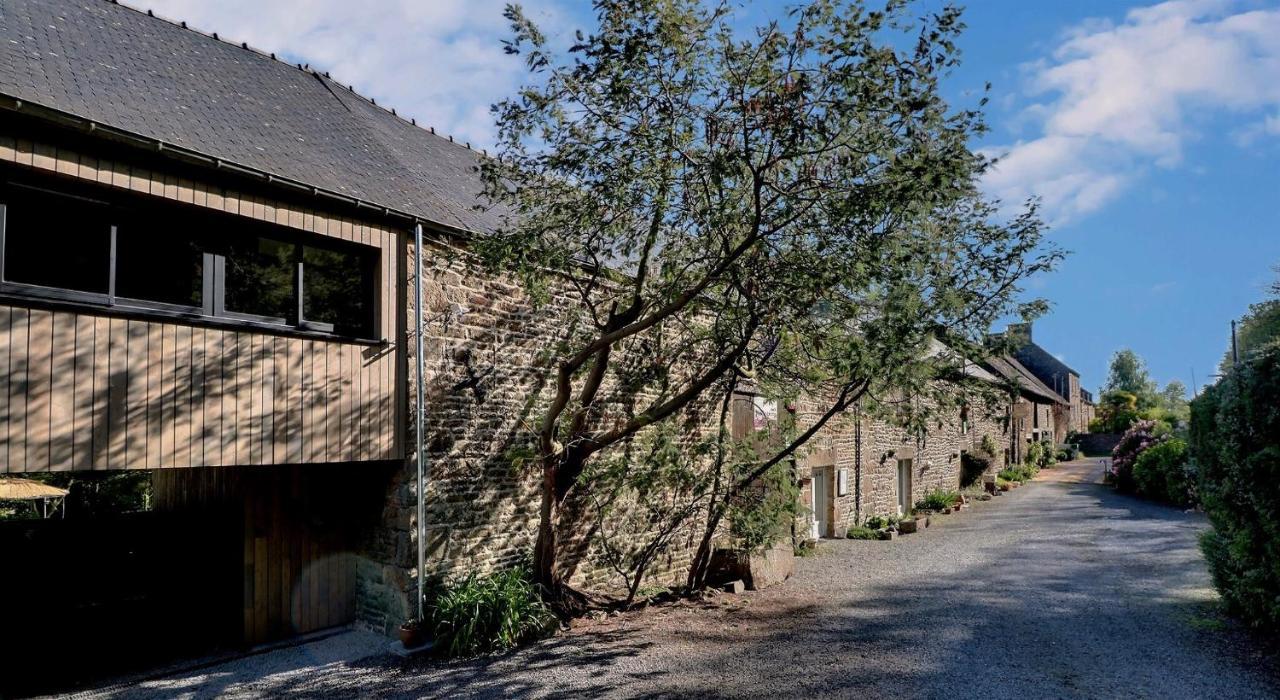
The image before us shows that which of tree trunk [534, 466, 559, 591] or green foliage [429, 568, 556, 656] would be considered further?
tree trunk [534, 466, 559, 591]

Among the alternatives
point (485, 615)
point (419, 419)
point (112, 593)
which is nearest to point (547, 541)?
point (485, 615)

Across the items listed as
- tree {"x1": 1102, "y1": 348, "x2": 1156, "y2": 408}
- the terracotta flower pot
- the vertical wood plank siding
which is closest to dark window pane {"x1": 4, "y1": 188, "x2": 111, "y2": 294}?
the vertical wood plank siding

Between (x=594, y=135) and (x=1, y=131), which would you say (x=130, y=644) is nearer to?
(x=1, y=131)

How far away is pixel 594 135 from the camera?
A: 304 inches

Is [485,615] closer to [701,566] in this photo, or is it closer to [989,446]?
[701,566]

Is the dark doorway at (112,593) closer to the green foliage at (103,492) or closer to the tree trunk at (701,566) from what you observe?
the tree trunk at (701,566)

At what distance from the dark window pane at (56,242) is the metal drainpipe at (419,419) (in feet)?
9.23

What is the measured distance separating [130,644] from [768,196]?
8.14m

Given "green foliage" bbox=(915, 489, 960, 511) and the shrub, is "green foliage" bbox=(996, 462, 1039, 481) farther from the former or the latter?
"green foliage" bbox=(915, 489, 960, 511)

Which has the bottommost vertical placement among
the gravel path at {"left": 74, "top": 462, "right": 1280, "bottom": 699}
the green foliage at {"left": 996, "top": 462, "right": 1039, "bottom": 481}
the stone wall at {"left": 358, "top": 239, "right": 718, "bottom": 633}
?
the green foliage at {"left": 996, "top": 462, "right": 1039, "bottom": 481}

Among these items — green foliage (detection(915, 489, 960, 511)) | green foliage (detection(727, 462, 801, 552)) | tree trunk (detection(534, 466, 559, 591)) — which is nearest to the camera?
tree trunk (detection(534, 466, 559, 591))

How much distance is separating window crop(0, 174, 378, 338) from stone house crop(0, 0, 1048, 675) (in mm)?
19

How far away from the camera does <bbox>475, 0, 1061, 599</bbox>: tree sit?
6.66 meters

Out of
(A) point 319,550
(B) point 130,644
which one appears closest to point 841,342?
(A) point 319,550
